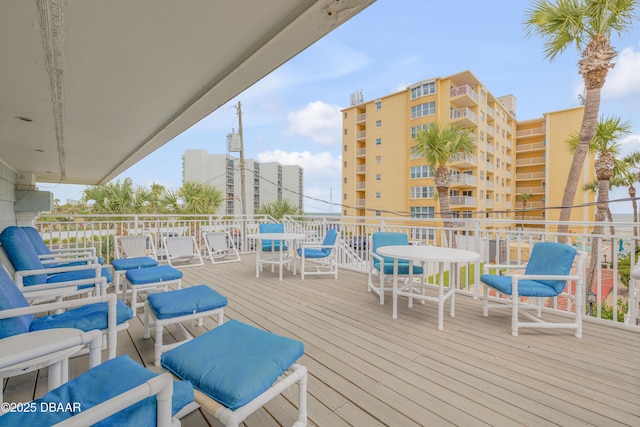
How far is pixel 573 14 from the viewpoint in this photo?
266 inches

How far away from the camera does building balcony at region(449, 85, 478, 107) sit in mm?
19891

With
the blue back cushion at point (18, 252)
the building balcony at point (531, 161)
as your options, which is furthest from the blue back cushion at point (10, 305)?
the building balcony at point (531, 161)

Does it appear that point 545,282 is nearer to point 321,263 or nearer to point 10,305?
point 321,263

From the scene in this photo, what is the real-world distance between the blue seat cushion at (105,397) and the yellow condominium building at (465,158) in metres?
18.0

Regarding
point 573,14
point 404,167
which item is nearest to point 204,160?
point 404,167

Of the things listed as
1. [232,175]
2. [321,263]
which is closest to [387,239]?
[321,263]

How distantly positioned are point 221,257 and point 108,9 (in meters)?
6.44

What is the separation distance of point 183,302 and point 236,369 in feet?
3.93

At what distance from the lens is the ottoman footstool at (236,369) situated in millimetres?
1168

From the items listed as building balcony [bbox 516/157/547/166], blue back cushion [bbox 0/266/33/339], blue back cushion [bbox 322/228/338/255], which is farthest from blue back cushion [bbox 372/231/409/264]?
building balcony [bbox 516/157/547/166]

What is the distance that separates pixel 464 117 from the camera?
20.2 m

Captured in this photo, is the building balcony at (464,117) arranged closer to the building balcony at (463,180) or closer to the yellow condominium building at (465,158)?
the yellow condominium building at (465,158)

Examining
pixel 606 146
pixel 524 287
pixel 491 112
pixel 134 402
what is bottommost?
pixel 524 287

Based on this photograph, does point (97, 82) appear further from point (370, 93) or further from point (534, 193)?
point (534, 193)
